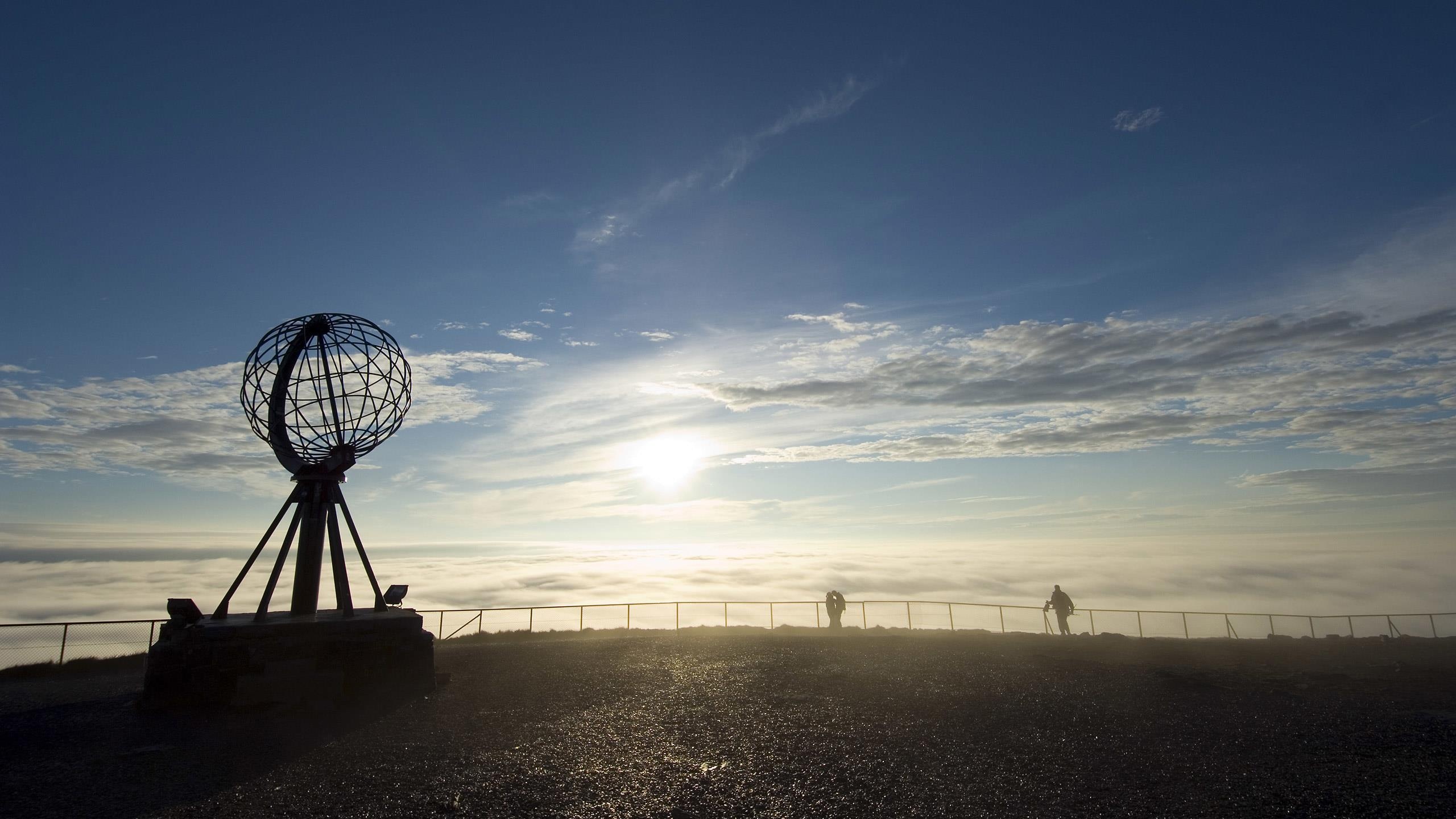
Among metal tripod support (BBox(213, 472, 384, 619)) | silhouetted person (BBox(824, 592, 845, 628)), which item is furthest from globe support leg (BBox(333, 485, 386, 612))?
silhouetted person (BBox(824, 592, 845, 628))

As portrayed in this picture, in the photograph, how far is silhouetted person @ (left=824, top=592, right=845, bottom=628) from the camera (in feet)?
95.2

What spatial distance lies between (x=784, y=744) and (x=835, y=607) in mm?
17041

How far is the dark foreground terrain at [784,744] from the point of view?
9.97 metres

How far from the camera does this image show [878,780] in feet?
35.3

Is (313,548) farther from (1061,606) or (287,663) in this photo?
(1061,606)

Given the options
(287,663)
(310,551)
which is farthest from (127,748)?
(310,551)

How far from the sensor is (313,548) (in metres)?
17.3

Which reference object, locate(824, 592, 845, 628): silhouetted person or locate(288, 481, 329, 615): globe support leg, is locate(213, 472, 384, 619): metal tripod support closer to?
locate(288, 481, 329, 615): globe support leg

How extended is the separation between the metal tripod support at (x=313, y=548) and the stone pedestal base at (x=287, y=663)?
0.59 meters

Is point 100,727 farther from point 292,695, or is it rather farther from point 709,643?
point 709,643

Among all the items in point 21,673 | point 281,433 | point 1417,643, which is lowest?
point 1417,643

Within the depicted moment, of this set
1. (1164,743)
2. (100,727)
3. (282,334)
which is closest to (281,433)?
(282,334)

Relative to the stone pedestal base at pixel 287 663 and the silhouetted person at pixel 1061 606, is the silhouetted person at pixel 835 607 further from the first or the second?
the stone pedestal base at pixel 287 663

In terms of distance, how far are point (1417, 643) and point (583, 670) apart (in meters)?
→ 31.8
